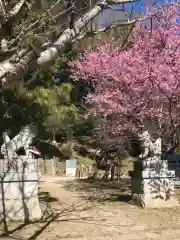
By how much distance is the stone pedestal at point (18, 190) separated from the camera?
9.06 metres

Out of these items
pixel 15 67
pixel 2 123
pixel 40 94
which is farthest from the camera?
pixel 40 94

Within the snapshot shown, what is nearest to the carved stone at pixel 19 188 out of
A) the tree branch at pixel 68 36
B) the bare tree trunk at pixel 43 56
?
the bare tree trunk at pixel 43 56

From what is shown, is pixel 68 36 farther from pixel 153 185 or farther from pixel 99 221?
pixel 153 185

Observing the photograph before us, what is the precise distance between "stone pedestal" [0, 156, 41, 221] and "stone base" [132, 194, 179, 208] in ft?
9.71

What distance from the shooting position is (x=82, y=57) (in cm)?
1766

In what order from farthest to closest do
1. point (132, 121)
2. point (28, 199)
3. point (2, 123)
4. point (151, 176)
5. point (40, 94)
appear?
1. point (40, 94)
2. point (2, 123)
3. point (132, 121)
4. point (151, 176)
5. point (28, 199)

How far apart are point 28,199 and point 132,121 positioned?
5.65 meters

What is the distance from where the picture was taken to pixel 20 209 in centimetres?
909

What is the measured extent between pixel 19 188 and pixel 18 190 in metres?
0.05

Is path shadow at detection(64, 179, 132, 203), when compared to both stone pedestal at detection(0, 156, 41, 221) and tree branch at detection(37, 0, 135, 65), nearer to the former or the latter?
stone pedestal at detection(0, 156, 41, 221)

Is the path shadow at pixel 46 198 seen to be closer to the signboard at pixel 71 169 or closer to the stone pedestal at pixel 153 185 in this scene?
the stone pedestal at pixel 153 185

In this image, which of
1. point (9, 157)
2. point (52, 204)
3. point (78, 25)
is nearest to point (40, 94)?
point (52, 204)

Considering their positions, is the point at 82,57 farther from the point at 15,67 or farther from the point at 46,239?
the point at 15,67

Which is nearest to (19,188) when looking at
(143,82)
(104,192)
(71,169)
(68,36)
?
(68,36)
